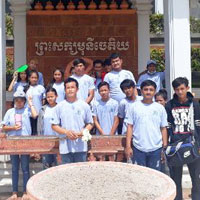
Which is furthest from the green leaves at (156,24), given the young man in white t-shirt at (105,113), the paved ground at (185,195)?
the young man in white t-shirt at (105,113)

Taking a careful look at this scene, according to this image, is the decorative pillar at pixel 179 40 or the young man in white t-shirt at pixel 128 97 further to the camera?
the decorative pillar at pixel 179 40

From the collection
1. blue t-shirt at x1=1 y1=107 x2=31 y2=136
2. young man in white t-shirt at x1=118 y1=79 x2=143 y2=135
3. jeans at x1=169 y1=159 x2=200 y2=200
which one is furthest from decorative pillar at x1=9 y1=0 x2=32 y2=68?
jeans at x1=169 y1=159 x2=200 y2=200

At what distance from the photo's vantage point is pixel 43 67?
37.6ft

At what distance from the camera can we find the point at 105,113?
5.44m

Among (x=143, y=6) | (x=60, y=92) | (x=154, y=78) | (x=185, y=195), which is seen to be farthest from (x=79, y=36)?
(x=185, y=195)

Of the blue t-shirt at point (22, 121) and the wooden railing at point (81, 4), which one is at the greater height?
the wooden railing at point (81, 4)

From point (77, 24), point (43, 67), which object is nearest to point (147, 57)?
point (77, 24)

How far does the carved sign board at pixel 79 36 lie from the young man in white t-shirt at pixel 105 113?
6.09 meters

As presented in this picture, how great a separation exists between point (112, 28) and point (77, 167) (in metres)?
8.12

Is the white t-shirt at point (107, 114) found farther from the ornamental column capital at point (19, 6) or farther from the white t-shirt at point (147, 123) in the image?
the ornamental column capital at point (19, 6)

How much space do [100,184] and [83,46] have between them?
8.42m

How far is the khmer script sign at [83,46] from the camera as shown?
37.7 ft

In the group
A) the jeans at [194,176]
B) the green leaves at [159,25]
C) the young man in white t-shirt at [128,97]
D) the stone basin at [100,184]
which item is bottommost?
the jeans at [194,176]

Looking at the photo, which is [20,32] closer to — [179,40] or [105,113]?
[179,40]
